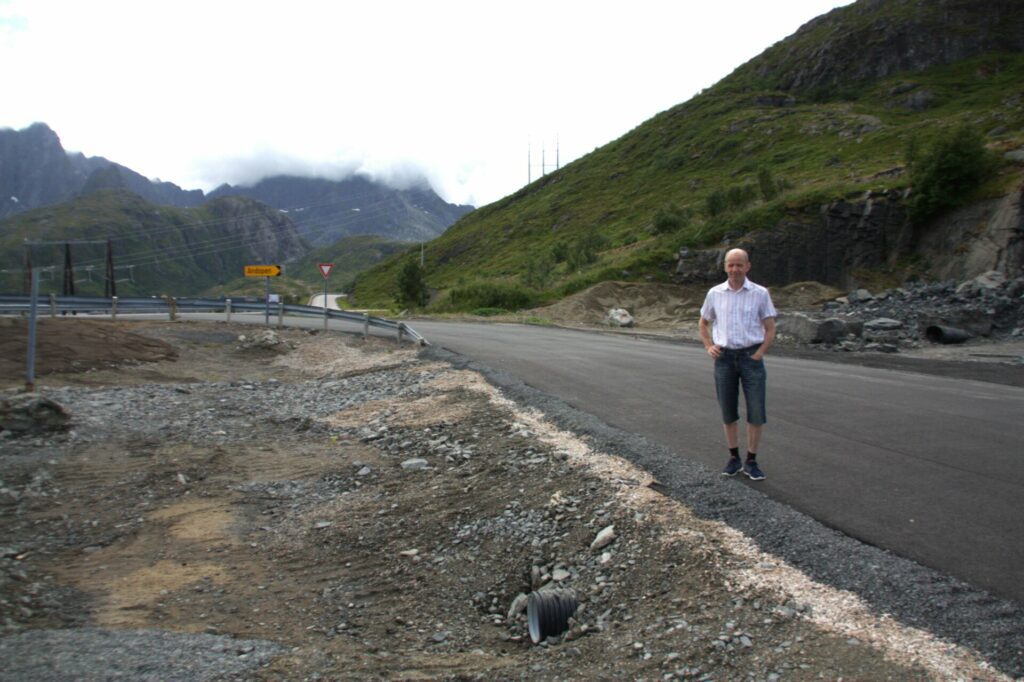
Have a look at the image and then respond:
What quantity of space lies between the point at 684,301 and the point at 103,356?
30170mm

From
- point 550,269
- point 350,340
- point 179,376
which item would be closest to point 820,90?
point 550,269

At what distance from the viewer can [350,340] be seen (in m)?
22.4

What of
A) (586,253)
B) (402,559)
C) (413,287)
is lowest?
(402,559)

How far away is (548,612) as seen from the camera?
4.37 metres

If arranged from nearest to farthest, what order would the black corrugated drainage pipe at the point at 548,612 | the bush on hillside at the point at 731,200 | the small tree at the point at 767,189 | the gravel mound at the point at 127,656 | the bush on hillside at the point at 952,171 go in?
the gravel mound at the point at 127,656 → the black corrugated drainage pipe at the point at 548,612 → the bush on hillside at the point at 952,171 → the small tree at the point at 767,189 → the bush on hillside at the point at 731,200

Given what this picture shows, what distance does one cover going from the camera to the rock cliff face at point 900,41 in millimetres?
87312

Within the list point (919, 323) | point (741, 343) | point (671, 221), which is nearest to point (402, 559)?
point (741, 343)

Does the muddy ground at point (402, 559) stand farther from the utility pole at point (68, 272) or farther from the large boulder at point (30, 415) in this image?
the utility pole at point (68, 272)

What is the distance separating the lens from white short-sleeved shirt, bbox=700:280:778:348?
6023 mm

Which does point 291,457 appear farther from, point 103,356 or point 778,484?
point 103,356

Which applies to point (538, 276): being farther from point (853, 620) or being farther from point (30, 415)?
point (853, 620)

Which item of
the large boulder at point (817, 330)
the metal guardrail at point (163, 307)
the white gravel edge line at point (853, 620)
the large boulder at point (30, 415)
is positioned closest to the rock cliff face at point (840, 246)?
the large boulder at point (817, 330)

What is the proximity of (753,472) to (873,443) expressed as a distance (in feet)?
7.11

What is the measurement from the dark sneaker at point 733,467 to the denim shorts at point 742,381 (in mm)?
370
